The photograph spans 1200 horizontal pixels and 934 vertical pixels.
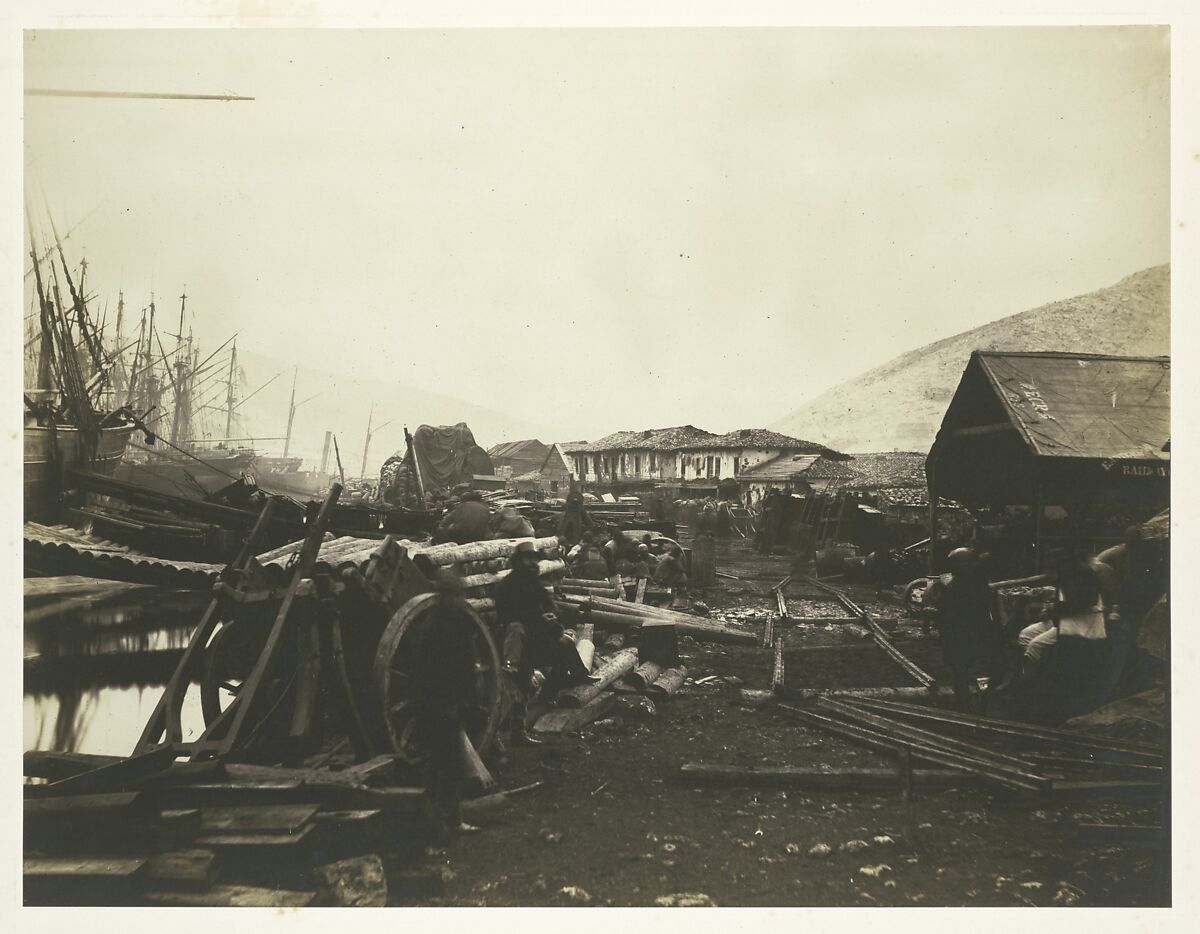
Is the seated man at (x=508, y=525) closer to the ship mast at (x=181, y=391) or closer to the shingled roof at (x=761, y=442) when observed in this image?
the shingled roof at (x=761, y=442)

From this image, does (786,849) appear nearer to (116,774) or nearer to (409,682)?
(409,682)

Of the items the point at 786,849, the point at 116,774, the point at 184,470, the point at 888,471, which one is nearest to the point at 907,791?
the point at 786,849

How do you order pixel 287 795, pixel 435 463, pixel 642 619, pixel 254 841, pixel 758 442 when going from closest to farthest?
1. pixel 254 841
2. pixel 287 795
3. pixel 642 619
4. pixel 435 463
5. pixel 758 442

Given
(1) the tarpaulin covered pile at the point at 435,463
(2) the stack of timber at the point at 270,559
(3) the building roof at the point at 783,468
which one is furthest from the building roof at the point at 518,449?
(3) the building roof at the point at 783,468

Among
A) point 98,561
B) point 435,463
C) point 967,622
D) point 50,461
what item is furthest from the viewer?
point 435,463

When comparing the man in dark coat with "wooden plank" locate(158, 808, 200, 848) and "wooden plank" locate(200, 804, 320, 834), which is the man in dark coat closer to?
"wooden plank" locate(200, 804, 320, 834)

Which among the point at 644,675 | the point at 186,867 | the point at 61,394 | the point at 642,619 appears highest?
the point at 61,394

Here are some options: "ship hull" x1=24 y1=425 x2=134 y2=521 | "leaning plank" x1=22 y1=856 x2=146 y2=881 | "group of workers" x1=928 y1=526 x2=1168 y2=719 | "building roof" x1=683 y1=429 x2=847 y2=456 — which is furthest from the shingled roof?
"ship hull" x1=24 y1=425 x2=134 y2=521

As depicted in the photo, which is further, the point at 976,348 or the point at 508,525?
the point at 508,525
